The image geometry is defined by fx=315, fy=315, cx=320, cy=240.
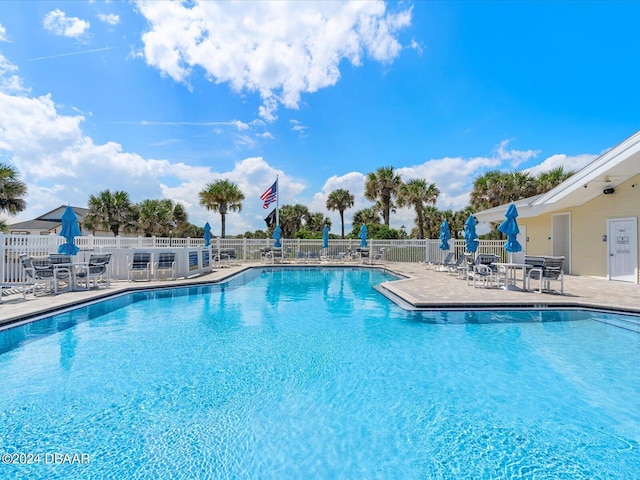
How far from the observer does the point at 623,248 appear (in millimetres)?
10875

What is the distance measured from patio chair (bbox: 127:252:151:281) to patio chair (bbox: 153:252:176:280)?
26 cm

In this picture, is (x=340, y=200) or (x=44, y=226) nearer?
(x=44, y=226)

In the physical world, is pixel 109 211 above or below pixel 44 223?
above

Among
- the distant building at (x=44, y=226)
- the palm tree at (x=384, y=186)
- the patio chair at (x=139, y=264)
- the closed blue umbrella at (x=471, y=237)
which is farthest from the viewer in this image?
the distant building at (x=44, y=226)

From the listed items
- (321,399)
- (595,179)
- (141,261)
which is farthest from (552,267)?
(141,261)

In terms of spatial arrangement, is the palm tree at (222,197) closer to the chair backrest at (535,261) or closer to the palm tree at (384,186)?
the palm tree at (384,186)

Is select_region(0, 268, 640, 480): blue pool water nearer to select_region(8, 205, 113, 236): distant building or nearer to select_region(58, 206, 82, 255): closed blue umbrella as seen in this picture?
select_region(58, 206, 82, 255): closed blue umbrella

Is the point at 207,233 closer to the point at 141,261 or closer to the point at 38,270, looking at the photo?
the point at 141,261

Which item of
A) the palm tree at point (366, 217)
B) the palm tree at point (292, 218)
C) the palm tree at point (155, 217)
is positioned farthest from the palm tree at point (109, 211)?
the palm tree at point (366, 217)

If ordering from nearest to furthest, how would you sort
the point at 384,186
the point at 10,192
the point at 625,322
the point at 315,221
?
the point at 625,322 < the point at 10,192 < the point at 384,186 < the point at 315,221

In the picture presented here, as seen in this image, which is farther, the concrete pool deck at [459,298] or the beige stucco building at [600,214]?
the beige stucco building at [600,214]

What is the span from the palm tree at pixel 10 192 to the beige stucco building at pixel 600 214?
2360cm

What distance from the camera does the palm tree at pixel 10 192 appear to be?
49.1 feet

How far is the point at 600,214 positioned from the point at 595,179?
1.80 metres
